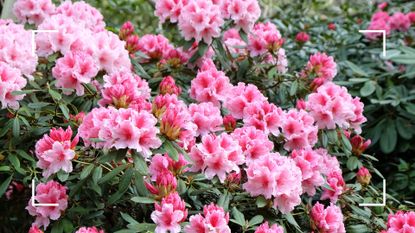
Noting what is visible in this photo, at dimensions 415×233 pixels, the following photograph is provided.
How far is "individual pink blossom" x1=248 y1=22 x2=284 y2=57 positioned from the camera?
8.64 feet

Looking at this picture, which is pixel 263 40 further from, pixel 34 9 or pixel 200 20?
pixel 34 9

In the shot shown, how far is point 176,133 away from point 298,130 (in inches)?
19.2

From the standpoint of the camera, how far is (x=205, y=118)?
2.06 meters

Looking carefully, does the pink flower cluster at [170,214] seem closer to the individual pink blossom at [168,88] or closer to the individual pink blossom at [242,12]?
the individual pink blossom at [168,88]

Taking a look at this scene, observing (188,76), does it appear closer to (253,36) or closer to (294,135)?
(253,36)

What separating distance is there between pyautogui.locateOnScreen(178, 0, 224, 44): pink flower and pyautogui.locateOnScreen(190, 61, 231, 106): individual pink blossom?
0.83 ft

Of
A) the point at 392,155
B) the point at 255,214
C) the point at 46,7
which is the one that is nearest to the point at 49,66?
the point at 46,7

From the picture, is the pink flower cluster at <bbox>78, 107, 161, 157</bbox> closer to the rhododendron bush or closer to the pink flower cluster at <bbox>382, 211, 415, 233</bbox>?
the rhododendron bush

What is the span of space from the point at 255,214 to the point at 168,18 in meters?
1.02

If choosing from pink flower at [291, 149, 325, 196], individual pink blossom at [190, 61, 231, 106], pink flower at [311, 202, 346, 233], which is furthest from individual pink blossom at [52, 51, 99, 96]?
pink flower at [311, 202, 346, 233]

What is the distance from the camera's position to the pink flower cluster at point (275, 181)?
1806mm

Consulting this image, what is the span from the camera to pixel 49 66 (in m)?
2.45

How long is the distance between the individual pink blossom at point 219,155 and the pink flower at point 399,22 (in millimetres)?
2095

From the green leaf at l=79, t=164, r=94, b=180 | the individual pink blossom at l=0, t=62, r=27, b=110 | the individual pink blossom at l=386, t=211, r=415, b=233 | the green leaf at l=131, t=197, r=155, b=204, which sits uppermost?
the individual pink blossom at l=0, t=62, r=27, b=110
